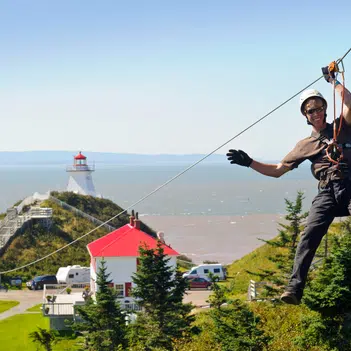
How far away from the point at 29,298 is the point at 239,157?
3198 cm

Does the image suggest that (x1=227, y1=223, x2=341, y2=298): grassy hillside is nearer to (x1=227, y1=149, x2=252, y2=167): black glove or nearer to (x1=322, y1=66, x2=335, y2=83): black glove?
(x1=227, y1=149, x2=252, y2=167): black glove

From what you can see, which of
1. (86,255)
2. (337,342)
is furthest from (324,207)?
(86,255)

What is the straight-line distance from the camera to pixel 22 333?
27469 mm

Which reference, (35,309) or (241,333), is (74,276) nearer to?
(35,309)

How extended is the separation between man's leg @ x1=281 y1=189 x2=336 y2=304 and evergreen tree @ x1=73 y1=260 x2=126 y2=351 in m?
10.9

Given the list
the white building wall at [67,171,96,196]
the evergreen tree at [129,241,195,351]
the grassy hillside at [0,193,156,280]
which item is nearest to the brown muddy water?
the grassy hillside at [0,193,156,280]

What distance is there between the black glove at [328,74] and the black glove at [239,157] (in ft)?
3.69

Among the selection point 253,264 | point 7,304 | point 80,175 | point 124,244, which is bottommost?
point 7,304

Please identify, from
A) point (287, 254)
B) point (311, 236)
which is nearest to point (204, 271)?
point (287, 254)

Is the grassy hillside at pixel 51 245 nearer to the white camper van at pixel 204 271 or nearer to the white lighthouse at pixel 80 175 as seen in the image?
the white lighthouse at pixel 80 175

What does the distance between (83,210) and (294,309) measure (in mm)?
46238

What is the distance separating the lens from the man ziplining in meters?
5.98

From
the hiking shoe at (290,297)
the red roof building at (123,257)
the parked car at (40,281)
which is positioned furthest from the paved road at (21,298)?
the hiking shoe at (290,297)

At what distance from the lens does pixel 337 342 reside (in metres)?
13.2
